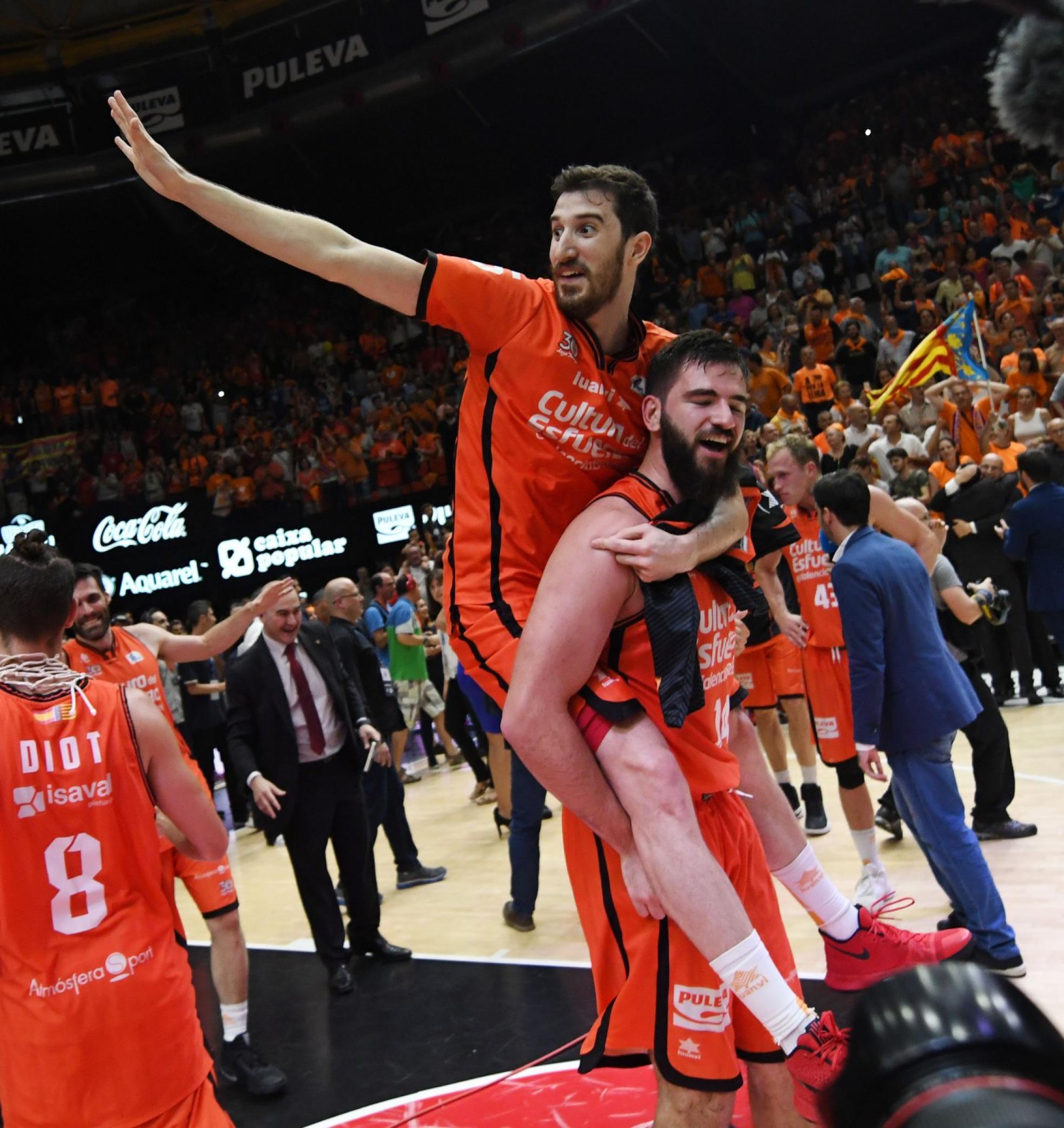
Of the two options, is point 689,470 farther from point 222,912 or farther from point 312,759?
point 312,759

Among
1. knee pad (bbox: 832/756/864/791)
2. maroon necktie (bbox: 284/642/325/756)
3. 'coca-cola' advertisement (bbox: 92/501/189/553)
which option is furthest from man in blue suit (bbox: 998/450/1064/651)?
'coca-cola' advertisement (bbox: 92/501/189/553)

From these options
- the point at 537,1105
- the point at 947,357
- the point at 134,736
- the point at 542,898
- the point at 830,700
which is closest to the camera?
the point at 134,736

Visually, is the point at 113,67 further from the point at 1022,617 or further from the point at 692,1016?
the point at 692,1016

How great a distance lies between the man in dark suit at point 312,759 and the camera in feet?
17.5

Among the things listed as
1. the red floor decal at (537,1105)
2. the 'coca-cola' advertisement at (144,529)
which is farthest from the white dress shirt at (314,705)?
the 'coca-cola' advertisement at (144,529)

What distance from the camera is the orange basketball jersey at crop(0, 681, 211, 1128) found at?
98.5 inches

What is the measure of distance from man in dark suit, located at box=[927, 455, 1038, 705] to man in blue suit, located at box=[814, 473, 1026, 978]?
450 centimetres

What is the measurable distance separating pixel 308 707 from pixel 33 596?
2798 mm

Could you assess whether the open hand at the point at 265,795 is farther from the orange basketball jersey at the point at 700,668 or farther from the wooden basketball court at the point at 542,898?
the orange basketball jersey at the point at 700,668

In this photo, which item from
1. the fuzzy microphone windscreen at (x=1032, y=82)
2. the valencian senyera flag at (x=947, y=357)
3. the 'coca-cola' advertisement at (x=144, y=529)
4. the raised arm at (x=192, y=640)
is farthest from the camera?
the 'coca-cola' advertisement at (x=144, y=529)

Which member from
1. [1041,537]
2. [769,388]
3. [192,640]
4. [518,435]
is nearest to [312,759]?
[192,640]

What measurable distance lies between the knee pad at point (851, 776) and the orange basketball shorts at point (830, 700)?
0.09 metres

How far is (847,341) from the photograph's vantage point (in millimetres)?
12000

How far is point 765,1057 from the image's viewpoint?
250cm
